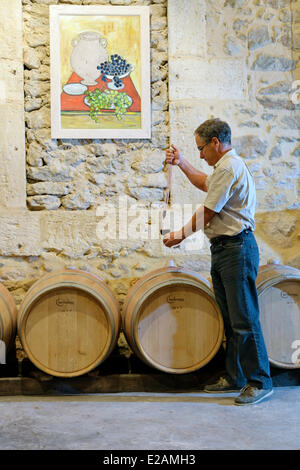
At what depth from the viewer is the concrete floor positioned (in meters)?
2.65

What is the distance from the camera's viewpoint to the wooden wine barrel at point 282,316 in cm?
359

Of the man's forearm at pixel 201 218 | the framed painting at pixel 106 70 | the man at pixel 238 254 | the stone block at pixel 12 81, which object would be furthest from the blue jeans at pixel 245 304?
the stone block at pixel 12 81

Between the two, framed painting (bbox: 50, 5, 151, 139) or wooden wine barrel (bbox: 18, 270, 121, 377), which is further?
framed painting (bbox: 50, 5, 151, 139)

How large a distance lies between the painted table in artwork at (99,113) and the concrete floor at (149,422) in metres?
1.87

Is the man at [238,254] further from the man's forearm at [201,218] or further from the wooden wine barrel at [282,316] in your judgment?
the wooden wine barrel at [282,316]

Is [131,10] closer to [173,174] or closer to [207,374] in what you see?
[173,174]

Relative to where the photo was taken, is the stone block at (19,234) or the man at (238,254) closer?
the man at (238,254)

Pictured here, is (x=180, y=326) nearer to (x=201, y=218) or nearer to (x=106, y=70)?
(x=201, y=218)

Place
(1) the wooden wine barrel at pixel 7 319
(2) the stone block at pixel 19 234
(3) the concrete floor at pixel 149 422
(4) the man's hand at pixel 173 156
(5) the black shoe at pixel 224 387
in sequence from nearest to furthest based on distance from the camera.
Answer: (3) the concrete floor at pixel 149 422
(1) the wooden wine barrel at pixel 7 319
(5) the black shoe at pixel 224 387
(4) the man's hand at pixel 173 156
(2) the stone block at pixel 19 234

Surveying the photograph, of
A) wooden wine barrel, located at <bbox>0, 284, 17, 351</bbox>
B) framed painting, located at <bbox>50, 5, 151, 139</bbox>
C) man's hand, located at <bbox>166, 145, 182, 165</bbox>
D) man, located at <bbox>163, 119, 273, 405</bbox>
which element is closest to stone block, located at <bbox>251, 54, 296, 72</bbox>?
framed painting, located at <bbox>50, 5, 151, 139</bbox>

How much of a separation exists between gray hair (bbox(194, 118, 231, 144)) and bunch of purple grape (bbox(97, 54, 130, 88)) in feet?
3.41

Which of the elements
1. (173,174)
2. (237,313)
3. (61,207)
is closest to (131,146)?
(173,174)

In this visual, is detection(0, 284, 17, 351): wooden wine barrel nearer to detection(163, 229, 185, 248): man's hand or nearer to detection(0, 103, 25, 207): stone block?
detection(0, 103, 25, 207): stone block

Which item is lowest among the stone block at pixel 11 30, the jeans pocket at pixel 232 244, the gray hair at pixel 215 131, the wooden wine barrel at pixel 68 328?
the wooden wine barrel at pixel 68 328
